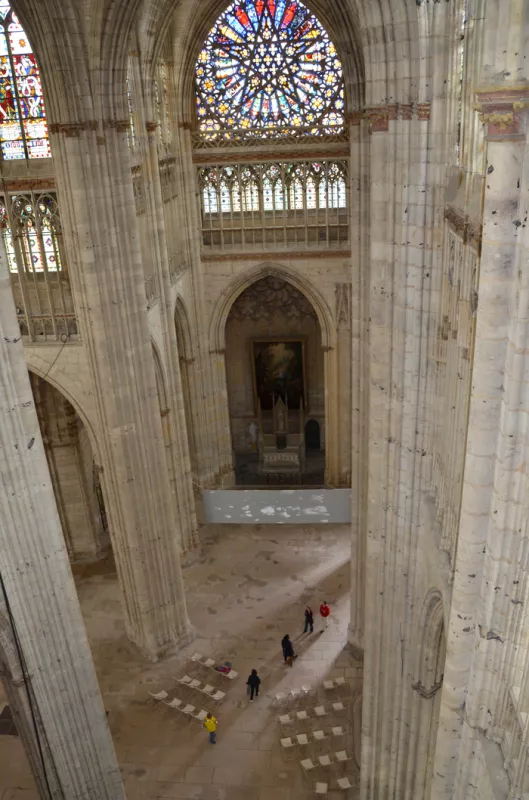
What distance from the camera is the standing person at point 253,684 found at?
1349cm

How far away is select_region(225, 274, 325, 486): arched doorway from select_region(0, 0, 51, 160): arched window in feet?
29.5

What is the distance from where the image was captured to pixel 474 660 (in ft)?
21.5

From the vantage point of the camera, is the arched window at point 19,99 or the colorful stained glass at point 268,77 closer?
the arched window at point 19,99

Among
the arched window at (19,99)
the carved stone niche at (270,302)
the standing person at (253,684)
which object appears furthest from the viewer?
the carved stone niche at (270,302)

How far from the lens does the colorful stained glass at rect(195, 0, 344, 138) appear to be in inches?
695

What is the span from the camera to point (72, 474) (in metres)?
17.0

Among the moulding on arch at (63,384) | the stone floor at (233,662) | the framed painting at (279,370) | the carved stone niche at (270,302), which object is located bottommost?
the stone floor at (233,662)

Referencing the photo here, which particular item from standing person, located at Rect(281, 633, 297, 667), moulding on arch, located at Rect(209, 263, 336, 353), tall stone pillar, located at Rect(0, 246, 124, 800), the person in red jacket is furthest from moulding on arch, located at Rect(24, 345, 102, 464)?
moulding on arch, located at Rect(209, 263, 336, 353)

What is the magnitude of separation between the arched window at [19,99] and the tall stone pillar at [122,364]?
178 centimetres

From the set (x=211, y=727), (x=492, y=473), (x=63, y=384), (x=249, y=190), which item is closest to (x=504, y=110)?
(x=492, y=473)

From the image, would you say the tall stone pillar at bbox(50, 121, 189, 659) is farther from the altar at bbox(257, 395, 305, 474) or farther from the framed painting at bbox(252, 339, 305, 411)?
the framed painting at bbox(252, 339, 305, 411)

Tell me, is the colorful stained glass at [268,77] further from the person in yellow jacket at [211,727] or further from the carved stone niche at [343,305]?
the person in yellow jacket at [211,727]

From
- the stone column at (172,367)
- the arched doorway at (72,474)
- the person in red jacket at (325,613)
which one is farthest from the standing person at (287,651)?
the arched doorway at (72,474)

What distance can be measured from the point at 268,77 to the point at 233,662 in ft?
42.9
